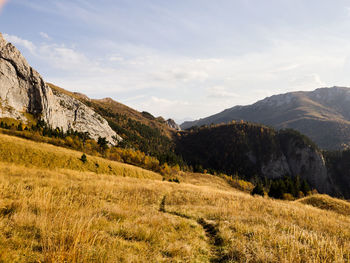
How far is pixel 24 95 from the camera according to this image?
13112 centimetres

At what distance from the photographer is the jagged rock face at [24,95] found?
387ft

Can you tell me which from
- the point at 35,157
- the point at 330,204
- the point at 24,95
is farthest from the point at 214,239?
the point at 24,95

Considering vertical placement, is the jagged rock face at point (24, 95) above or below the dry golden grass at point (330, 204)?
above

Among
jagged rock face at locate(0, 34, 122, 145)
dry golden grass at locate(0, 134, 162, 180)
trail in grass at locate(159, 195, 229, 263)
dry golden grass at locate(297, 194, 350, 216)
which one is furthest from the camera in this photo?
jagged rock face at locate(0, 34, 122, 145)

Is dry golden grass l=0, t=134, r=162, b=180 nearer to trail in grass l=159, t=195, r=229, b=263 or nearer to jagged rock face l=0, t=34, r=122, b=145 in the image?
trail in grass l=159, t=195, r=229, b=263

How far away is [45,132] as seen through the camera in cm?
9706

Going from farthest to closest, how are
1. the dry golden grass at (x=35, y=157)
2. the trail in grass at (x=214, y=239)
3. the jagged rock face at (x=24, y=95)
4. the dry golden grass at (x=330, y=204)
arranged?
1. the jagged rock face at (x=24, y=95)
2. the dry golden grass at (x=35, y=157)
3. the dry golden grass at (x=330, y=204)
4. the trail in grass at (x=214, y=239)

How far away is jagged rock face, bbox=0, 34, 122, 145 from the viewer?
118m

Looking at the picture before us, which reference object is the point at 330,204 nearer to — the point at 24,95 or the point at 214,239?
the point at 214,239

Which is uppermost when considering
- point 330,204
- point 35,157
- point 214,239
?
point 214,239

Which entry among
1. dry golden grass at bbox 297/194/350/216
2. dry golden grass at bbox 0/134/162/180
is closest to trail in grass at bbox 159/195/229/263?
dry golden grass at bbox 297/194/350/216

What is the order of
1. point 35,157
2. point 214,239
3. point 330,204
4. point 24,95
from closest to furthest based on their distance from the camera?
point 214,239 → point 330,204 → point 35,157 → point 24,95

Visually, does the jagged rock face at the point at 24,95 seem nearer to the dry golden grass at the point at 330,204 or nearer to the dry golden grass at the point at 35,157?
the dry golden grass at the point at 35,157

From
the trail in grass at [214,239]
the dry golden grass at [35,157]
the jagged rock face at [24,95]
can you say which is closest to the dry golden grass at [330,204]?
the trail in grass at [214,239]
